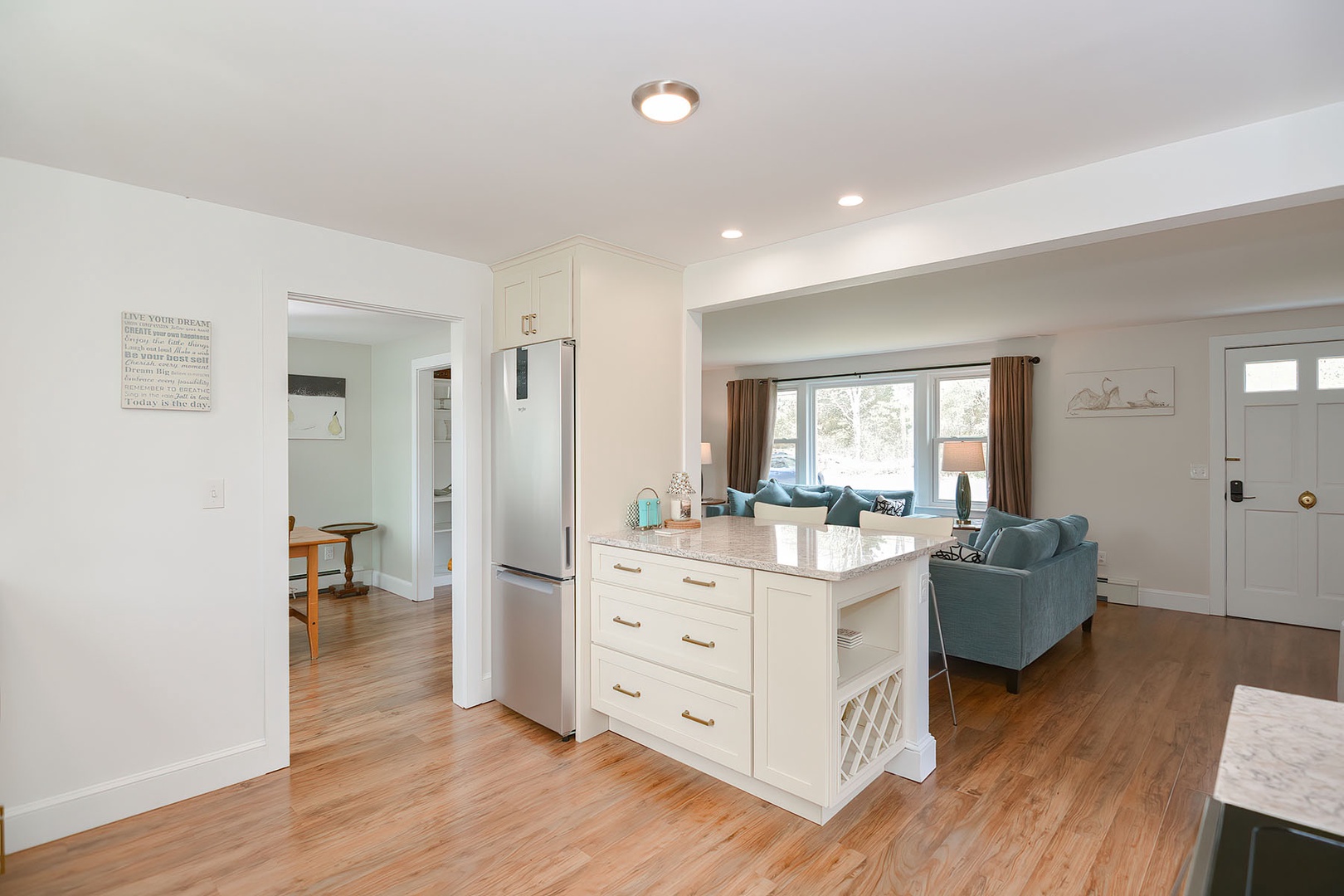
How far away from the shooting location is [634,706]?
2.99 m

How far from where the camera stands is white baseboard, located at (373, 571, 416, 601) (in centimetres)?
593

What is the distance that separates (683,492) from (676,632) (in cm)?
86

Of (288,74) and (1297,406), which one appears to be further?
(1297,406)

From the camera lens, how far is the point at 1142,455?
572 cm

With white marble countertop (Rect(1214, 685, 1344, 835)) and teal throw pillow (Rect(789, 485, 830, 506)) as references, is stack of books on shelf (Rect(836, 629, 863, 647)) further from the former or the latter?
teal throw pillow (Rect(789, 485, 830, 506))

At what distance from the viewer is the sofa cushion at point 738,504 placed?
7.31 m

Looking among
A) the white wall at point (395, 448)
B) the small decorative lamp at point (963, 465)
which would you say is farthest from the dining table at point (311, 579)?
the small decorative lamp at point (963, 465)

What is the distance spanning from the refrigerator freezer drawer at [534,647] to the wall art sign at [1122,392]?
204 inches

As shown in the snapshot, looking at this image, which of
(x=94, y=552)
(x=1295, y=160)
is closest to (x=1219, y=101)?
(x=1295, y=160)

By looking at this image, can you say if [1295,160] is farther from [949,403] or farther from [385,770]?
[949,403]

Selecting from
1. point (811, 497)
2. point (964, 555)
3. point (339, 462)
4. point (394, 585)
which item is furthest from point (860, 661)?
point (339, 462)

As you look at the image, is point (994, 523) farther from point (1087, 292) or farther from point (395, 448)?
point (395, 448)

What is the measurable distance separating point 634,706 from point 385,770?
1.09m

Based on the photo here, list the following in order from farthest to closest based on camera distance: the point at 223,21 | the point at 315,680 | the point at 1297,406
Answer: the point at 1297,406 < the point at 315,680 < the point at 223,21
